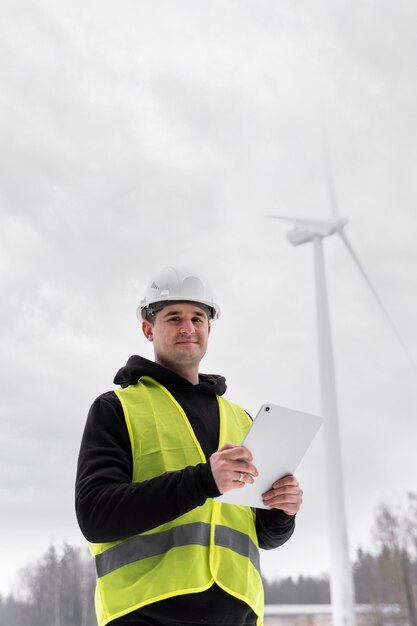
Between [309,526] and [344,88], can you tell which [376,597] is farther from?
[344,88]

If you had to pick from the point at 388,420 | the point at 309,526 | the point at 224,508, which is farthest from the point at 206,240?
the point at 224,508

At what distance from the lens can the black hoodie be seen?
1.68 meters

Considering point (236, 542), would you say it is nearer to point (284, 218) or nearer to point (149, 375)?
point (149, 375)

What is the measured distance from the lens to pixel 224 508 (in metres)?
1.94

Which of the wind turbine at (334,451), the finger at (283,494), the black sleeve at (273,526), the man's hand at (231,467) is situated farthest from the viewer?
the wind turbine at (334,451)

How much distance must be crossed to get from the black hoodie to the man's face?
203 mm

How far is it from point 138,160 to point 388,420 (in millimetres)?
8779

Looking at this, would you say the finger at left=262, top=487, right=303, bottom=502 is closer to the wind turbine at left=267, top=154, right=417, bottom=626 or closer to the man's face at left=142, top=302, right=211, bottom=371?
the man's face at left=142, top=302, right=211, bottom=371

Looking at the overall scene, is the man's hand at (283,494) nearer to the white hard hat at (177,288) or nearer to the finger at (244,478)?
the finger at (244,478)

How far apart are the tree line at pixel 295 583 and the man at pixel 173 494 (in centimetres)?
781

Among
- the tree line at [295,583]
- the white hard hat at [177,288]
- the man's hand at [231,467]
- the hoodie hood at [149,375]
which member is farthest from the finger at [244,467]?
the tree line at [295,583]

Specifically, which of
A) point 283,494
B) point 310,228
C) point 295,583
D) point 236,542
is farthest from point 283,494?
point 295,583

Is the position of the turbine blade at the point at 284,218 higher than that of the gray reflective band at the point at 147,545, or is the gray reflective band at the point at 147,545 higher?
the turbine blade at the point at 284,218

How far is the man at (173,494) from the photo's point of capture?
5.57ft
